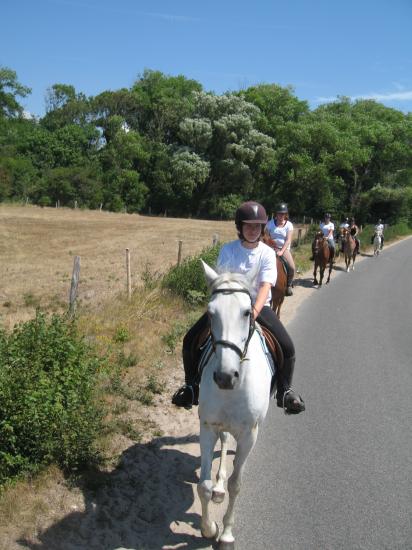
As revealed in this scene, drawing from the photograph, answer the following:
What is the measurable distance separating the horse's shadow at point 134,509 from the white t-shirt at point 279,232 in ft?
20.3

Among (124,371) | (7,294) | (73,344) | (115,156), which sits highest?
(115,156)

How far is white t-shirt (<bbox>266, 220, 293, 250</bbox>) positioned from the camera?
11.0 meters

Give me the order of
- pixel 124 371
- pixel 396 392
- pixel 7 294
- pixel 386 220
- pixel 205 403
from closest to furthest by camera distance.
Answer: pixel 205 403
pixel 124 371
pixel 396 392
pixel 7 294
pixel 386 220

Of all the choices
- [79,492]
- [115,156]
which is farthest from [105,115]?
[79,492]

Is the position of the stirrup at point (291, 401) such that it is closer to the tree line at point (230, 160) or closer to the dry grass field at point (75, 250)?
the dry grass field at point (75, 250)

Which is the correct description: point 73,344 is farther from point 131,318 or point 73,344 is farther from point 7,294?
point 7,294

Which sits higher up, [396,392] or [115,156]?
[115,156]

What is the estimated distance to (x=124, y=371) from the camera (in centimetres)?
780

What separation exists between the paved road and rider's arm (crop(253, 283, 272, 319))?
221 cm

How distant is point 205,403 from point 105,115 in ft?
250

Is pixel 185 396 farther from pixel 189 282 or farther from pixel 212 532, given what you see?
pixel 189 282

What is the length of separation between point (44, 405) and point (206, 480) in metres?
1.79

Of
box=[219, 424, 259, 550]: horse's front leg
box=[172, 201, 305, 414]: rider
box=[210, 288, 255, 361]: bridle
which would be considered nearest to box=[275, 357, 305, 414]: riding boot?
box=[172, 201, 305, 414]: rider

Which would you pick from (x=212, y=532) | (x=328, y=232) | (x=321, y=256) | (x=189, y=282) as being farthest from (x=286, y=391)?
(x=328, y=232)
